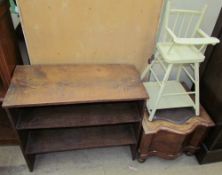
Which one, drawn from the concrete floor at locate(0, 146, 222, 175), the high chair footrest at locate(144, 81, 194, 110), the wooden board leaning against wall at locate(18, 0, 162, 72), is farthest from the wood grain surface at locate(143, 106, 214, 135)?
the wooden board leaning against wall at locate(18, 0, 162, 72)

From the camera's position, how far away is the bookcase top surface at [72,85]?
1110mm

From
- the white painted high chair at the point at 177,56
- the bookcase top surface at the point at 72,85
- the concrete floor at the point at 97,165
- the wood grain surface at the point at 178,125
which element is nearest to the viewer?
the bookcase top surface at the point at 72,85

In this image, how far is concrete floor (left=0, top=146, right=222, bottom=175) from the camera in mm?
1457

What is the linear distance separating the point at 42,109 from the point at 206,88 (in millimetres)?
1189

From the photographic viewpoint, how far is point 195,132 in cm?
145

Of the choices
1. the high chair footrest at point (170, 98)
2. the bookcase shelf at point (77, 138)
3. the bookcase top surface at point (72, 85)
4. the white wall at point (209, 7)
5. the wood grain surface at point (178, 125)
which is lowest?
the bookcase shelf at point (77, 138)

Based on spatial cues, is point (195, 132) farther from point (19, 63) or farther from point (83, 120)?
point (19, 63)

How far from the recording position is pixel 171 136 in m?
1.37

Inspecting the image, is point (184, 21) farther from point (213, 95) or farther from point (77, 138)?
point (77, 138)

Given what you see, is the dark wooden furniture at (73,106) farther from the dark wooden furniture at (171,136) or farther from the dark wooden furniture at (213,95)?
the dark wooden furniture at (213,95)

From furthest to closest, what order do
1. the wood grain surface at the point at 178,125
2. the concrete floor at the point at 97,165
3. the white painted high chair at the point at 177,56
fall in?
the concrete floor at the point at 97,165 → the wood grain surface at the point at 178,125 → the white painted high chair at the point at 177,56

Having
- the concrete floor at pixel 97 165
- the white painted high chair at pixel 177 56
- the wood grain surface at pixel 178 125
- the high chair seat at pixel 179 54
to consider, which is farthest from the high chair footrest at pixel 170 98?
the concrete floor at pixel 97 165

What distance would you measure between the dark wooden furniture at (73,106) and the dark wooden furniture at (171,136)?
0.08 m

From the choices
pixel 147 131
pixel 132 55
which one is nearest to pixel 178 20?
pixel 132 55
